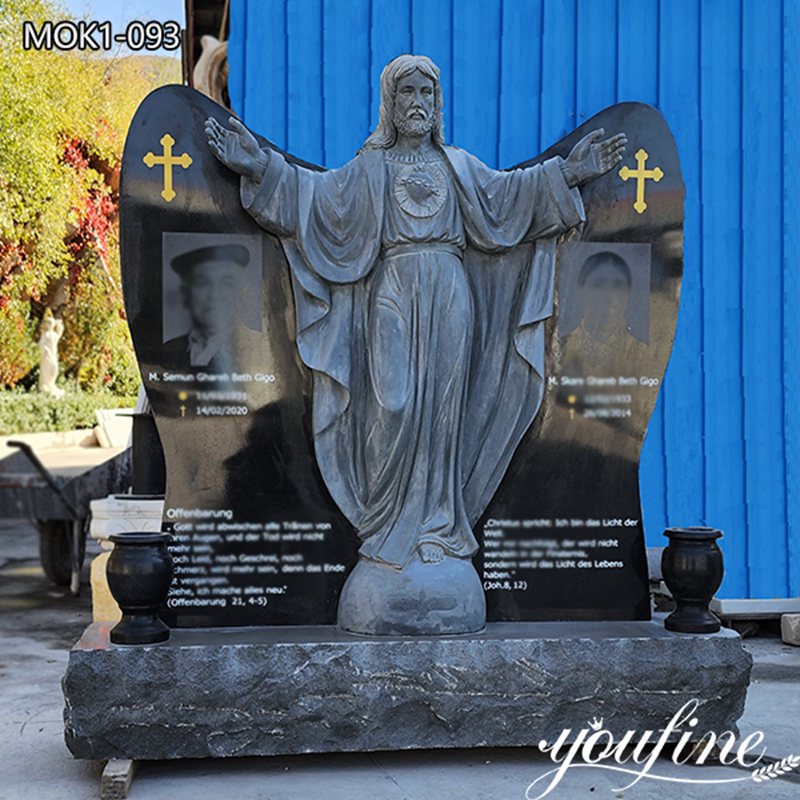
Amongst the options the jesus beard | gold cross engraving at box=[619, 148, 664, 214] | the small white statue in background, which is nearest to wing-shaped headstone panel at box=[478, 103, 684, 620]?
gold cross engraving at box=[619, 148, 664, 214]

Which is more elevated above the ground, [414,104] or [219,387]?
[414,104]

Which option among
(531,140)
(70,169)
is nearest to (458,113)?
(531,140)

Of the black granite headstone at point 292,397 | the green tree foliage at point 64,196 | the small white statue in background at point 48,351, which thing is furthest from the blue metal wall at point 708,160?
the small white statue in background at point 48,351

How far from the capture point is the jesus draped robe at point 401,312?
4.67 metres

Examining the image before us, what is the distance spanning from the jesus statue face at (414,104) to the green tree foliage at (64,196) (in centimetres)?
1167

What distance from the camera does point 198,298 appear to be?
15.6ft

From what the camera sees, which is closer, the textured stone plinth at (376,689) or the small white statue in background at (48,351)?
the textured stone plinth at (376,689)

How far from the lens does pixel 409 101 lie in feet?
15.4

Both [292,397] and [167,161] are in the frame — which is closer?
[167,161]

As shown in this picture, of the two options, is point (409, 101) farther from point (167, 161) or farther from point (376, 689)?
point (376, 689)

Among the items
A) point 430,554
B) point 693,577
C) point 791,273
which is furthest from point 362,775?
point 791,273

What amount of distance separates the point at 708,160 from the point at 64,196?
11095mm

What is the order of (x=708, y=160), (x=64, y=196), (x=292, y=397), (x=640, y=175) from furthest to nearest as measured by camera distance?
(x=64, y=196) → (x=708, y=160) → (x=640, y=175) → (x=292, y=397)

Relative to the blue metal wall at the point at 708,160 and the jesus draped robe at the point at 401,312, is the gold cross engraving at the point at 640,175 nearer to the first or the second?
the jesus draped robe at the point at 401,312
